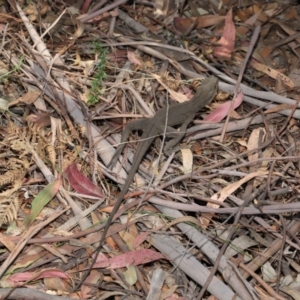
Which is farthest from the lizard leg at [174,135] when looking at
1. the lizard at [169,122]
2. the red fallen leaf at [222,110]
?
the red fallen leaf at [222,110]

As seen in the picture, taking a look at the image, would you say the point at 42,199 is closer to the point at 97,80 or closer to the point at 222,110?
the point at 97,80

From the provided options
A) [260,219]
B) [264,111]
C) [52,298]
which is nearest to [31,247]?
[52,298]

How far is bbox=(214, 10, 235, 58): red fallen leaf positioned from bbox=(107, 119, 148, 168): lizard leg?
3.08 ft

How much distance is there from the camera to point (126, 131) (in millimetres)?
3654

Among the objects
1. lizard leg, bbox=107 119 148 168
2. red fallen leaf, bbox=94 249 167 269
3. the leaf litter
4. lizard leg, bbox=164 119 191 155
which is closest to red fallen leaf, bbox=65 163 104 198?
the leaf litter

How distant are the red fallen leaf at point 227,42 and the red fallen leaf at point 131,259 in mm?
1782

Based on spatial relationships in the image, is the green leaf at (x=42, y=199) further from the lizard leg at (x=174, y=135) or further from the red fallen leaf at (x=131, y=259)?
the lizard leg at (x=174, y=135)

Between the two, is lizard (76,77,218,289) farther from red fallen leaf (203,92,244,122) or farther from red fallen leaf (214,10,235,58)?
red fallen leaf (214,10,235,58)

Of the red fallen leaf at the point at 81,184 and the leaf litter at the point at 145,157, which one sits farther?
the red fallen leaf at the point at 81,184

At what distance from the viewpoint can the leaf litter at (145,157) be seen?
3082mm

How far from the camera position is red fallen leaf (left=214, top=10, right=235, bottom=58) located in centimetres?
427

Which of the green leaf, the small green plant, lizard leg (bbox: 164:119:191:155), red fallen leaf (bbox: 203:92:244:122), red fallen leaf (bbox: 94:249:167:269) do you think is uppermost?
the small green plant

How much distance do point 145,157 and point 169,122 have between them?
1.10 feet

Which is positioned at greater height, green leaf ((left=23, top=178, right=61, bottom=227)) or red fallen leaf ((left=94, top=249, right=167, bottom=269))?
green leaf ((left=23, top=178, right=61, bottom=227))
